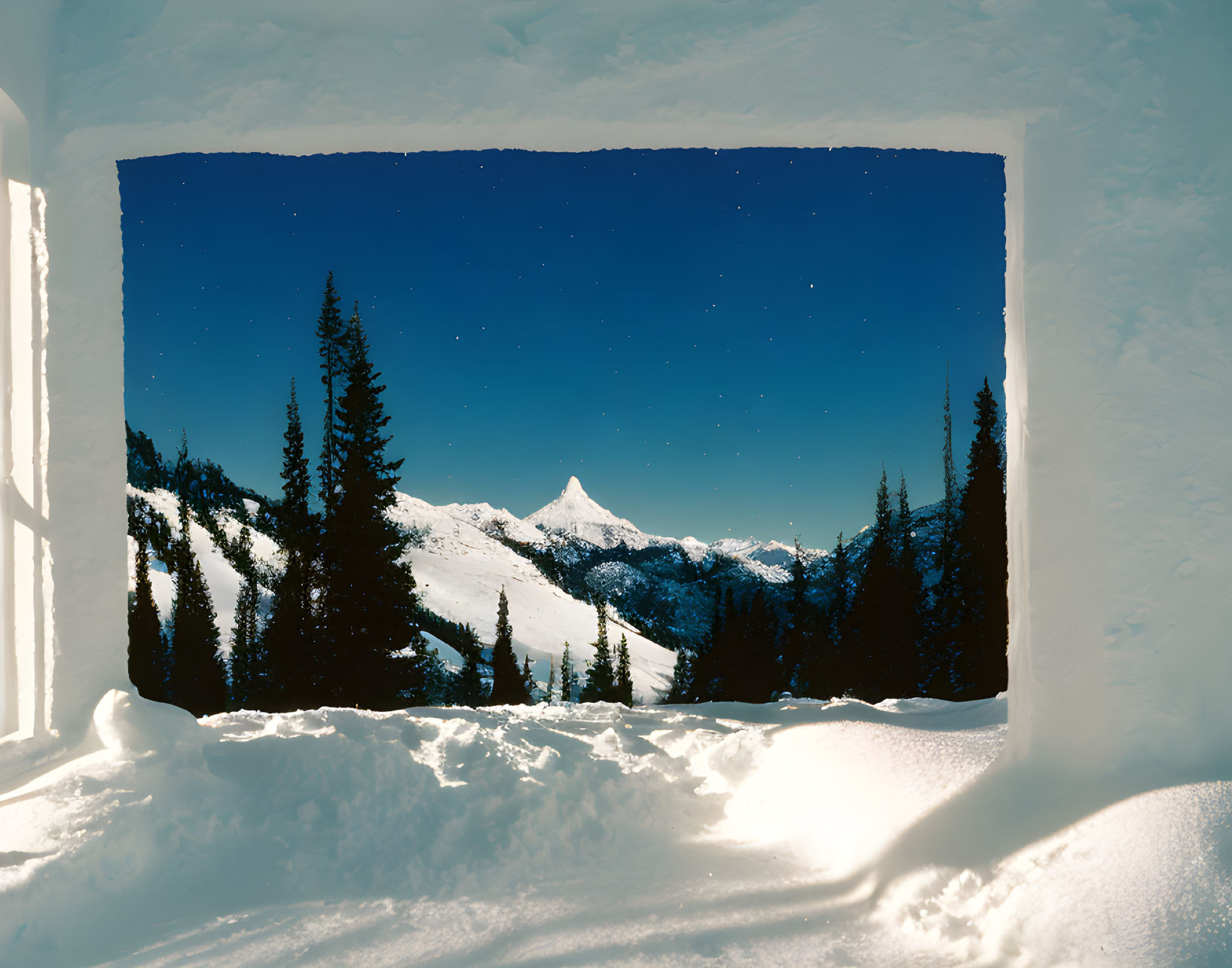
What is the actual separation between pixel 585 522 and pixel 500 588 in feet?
10.8

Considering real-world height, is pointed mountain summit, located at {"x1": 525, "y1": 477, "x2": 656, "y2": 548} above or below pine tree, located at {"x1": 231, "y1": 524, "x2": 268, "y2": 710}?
above

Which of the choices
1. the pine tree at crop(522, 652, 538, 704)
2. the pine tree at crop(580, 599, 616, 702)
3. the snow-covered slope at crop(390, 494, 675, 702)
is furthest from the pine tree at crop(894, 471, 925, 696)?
the pine tree at crop(522, 652, 538, 704)

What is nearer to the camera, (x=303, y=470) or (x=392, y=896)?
(x=392, y=896)

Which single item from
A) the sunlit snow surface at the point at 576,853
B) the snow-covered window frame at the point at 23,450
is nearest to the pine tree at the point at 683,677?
the sunlit snow surface at the point at 576,853

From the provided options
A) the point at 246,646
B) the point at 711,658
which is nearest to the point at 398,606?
the point at 246,646

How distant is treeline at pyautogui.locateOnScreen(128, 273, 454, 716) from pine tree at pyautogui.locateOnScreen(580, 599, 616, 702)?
2.23 meters

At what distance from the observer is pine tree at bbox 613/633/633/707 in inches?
407

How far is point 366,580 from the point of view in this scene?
889 cm

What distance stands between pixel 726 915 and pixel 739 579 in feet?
27.4

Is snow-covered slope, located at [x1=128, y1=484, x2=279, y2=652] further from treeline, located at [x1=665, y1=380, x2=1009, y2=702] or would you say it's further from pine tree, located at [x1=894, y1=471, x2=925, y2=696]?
pine tree, located at [x1=894, y1=471, x2=925, y2=696]

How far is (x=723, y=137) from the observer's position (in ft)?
7.61

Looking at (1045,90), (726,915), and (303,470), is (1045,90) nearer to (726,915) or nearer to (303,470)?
(726,915)

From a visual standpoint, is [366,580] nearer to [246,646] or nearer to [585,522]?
[246,646]

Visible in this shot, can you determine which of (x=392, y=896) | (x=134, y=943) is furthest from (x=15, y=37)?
(x=392, y=896)
